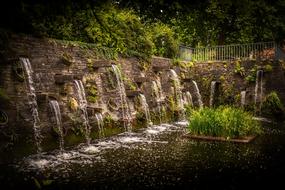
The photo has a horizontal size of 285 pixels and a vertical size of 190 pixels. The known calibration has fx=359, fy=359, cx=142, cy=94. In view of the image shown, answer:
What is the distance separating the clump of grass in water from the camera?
13023 mm

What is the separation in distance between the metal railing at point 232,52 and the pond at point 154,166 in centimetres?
1340

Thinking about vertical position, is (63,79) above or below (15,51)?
below

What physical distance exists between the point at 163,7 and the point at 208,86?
17.3 meters

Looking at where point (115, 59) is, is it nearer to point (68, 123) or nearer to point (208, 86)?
point (68, 123)

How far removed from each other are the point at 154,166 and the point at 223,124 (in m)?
5.02

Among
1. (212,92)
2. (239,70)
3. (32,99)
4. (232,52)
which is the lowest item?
(32,99)

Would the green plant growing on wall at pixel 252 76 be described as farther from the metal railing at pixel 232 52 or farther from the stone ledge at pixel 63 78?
the stone ledge at pixel 63 78

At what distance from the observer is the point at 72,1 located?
5.36 meters

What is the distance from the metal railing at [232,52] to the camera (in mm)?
24792

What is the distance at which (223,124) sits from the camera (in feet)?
43.0

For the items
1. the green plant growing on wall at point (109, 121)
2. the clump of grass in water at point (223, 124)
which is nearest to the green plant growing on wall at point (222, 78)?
the clump of grass in water at point (223, 124)

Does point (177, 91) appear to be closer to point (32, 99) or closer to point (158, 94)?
point (158, 94)

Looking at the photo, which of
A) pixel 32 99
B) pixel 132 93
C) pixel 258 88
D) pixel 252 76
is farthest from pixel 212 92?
pixel 32 99

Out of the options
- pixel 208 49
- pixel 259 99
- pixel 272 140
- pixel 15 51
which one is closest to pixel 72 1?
pixel 15 51
